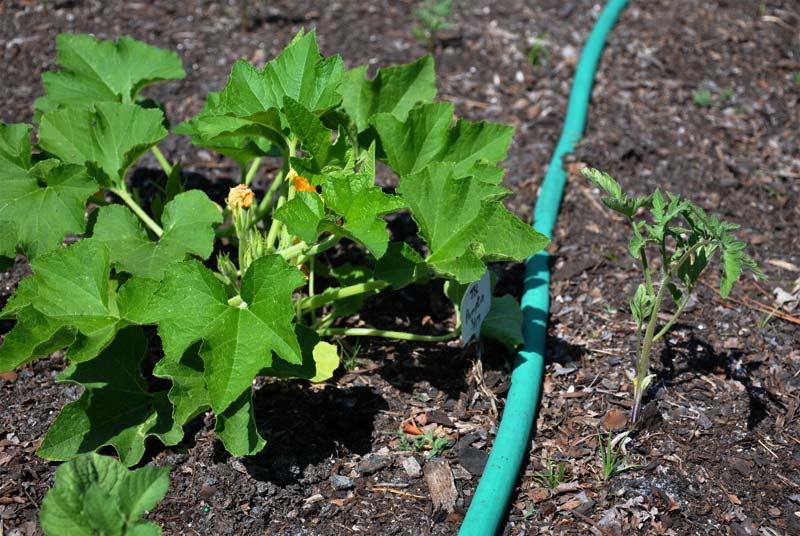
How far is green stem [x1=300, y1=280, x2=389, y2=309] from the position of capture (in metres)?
2.93

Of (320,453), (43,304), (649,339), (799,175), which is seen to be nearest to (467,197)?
(649,339)

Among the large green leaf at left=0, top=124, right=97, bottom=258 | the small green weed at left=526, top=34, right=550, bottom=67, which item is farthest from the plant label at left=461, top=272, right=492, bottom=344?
the small green weed at left=526, top=34, right=550, bottom=67

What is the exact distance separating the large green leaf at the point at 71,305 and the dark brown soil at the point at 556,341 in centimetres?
52

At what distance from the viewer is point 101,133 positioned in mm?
3082

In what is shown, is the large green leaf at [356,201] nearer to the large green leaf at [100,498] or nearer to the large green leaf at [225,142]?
the large green leaf at [225,142]

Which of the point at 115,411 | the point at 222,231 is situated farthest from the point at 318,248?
the point at 115,411

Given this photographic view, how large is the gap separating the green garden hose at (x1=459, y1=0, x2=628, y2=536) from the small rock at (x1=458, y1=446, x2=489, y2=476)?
0.22 ft

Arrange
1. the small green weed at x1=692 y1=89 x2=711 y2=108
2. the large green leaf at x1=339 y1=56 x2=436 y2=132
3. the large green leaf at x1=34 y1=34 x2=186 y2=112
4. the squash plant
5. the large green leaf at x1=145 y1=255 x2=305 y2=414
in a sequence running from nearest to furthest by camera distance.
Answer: the large green leaf at x1=145 y1=255 x2=305 y2=414 < the squash plant < the large green leaf at x1=339 y1=56 x2=436 y2=132 < the large green leaf at x1=34 y1=34 x2=186 y2=112 < the small green weed at x1=692 y1=89 x2=711 y2=108

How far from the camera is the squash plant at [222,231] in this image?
247 centimetres

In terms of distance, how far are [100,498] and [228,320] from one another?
0.57m

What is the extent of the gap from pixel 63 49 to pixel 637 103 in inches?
113

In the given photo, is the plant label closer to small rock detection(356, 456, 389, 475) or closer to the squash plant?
the squash plant

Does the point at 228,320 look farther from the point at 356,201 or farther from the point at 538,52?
the point at 538,52

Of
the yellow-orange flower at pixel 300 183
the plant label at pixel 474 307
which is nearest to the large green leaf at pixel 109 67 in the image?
the yellow-orange flower at pixel 300 183
